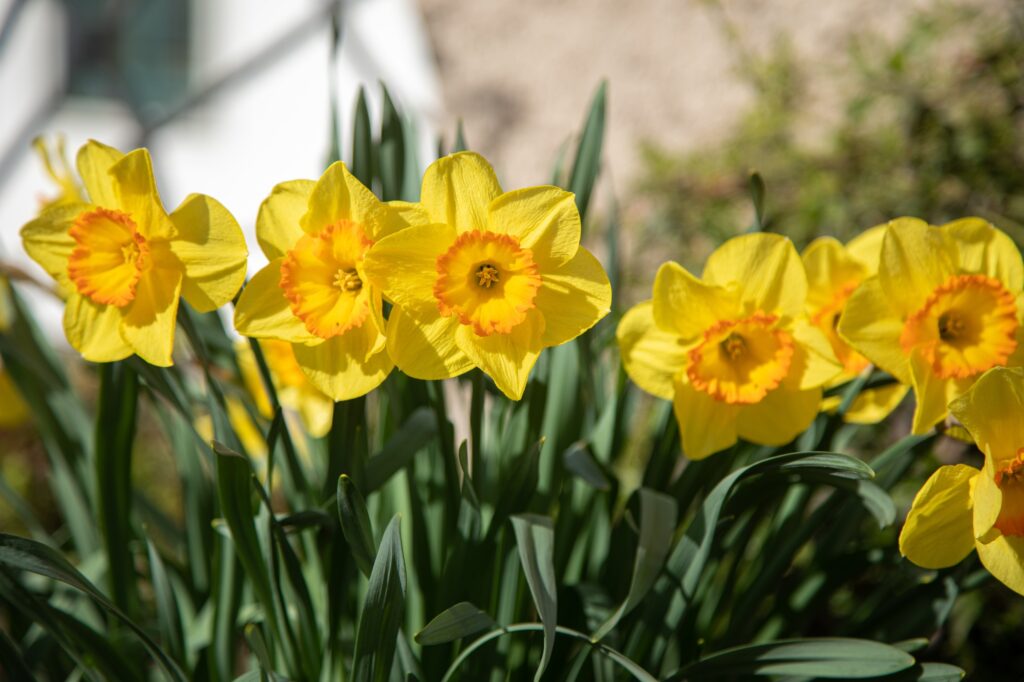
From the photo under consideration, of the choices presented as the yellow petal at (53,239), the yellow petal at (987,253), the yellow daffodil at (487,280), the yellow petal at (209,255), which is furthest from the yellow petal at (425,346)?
the yellow petal at (987,253)

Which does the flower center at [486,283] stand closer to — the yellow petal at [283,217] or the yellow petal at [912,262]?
the yellow petal at [283,217]

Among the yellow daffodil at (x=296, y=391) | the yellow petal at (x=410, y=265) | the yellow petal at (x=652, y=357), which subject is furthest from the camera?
the yellow daffodil at (x=296, y=391)

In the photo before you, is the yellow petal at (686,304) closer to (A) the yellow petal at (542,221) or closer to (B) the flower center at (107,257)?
(A) the yellow petal at (542,221)

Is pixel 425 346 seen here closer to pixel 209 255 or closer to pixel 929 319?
pixel 209 255

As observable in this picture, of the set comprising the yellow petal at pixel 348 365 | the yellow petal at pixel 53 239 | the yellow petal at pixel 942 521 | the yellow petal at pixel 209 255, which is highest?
the yellow petal at pixel 53 239

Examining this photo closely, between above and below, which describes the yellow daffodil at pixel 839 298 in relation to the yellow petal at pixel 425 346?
below

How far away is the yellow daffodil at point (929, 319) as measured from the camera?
0.48 metres

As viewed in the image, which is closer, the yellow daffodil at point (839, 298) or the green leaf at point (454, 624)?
the green leaf at point (454, 624)

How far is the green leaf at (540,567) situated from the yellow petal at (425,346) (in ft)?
0.36

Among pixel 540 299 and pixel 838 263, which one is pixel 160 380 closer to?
pixel 540 299

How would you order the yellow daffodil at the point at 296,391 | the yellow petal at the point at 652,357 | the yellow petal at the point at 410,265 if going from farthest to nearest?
the yellow daffodil at the point at 296,391, the yellow petal at the point at 652,357, the yellow petal at the point at 410,265

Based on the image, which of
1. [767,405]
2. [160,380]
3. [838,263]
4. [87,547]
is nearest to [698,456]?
[767,405]

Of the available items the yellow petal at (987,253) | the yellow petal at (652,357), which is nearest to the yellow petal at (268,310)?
the yellow petal at (652,357)

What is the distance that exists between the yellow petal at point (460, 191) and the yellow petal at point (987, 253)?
0.99ft
